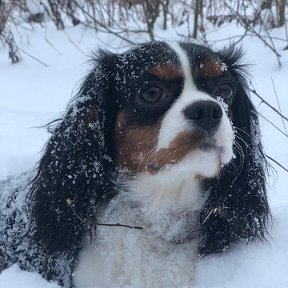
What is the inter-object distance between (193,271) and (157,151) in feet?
1.91

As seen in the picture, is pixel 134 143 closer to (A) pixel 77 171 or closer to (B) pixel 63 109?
(A) pixel 77 171

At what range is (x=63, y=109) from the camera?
176 inches

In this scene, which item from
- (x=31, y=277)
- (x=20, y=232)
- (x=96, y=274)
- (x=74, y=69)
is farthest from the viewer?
(x=74, y=69)

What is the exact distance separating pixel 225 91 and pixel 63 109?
223 centimetres

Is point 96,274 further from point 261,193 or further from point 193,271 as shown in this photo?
point 261,193

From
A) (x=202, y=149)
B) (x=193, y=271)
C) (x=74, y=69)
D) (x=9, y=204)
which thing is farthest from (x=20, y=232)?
(x=74, y=69)

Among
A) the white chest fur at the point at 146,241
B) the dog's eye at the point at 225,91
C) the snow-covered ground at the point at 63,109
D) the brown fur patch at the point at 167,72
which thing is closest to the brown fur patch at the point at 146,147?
the white chest fur at the point at 146,241

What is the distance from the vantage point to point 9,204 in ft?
9.83

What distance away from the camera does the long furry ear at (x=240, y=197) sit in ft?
8.28

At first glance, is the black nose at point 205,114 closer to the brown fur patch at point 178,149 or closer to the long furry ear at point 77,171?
the brown fur patch at point 178,149

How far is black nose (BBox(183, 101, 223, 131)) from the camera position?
2102 mm

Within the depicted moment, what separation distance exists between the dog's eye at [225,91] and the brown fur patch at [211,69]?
0.06 metres

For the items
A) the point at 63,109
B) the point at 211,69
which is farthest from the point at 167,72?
the point at 63,109

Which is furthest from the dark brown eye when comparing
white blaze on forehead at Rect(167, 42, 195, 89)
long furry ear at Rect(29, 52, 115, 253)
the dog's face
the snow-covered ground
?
the snow-covered ground
